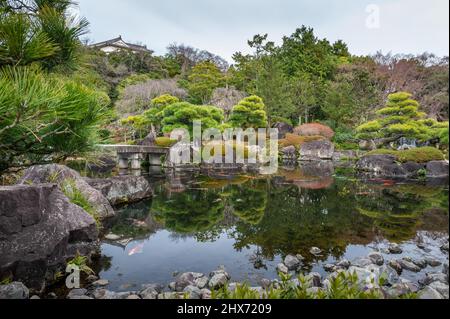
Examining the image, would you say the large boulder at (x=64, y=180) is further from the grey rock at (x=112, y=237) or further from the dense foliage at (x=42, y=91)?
the dense foliage at (x=42, y=91)

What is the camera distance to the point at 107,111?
2559 mm

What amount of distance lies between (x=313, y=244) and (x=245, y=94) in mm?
21980

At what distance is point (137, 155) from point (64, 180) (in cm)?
1043

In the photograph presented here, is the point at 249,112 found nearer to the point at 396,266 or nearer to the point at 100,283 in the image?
the point at 396,266

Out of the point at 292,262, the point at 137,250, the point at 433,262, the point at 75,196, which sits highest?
the point at 75,196

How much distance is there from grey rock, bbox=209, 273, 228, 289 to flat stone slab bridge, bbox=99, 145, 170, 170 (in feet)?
39.9

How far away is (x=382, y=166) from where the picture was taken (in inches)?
545

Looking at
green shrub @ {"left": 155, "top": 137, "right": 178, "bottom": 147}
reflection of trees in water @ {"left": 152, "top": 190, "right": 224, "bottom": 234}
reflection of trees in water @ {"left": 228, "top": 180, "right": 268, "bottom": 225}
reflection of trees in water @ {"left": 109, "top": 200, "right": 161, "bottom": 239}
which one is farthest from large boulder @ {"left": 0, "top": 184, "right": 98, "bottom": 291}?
green shrub @ {"left": 155, "top": 137, "right": 178, "bottom": 147}

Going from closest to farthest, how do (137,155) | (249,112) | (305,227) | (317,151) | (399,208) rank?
(305,227) < (399,208) < (137,155) < (249,112) < (317,151)

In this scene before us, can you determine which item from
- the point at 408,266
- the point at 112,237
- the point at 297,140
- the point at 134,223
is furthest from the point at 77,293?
the point at 297,140

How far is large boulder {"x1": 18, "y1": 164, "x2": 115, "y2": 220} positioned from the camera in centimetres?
562

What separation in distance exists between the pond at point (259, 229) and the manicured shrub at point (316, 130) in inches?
496

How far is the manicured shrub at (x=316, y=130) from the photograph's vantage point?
74.2 ft
